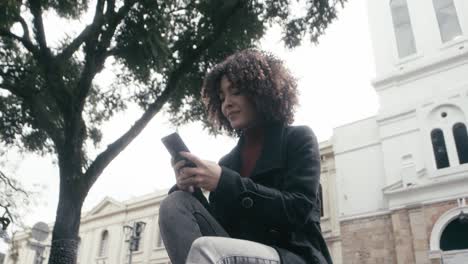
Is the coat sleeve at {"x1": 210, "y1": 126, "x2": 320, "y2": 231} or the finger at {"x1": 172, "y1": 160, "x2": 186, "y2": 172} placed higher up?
the finger at {"x1": 172, "y1": 160, "x2": 186, "y2": 172}

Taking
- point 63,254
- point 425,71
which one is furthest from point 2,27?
point 425,71

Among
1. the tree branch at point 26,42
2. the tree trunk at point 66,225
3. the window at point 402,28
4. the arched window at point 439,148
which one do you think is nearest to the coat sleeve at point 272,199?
the tree trunk at point 66,225

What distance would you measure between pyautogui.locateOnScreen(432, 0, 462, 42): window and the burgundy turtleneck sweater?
60.4ft

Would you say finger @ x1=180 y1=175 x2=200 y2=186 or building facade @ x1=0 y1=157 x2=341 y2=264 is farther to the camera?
building facade @ x1=0 y1=157 x2=341 y2=264

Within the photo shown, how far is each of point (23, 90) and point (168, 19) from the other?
2.96 metres

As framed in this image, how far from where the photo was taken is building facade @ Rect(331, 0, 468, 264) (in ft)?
46.0

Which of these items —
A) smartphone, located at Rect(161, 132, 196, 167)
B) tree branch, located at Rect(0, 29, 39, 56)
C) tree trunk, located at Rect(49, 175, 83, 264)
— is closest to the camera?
smartphone, located at Rect(161, 132, 196, 167)

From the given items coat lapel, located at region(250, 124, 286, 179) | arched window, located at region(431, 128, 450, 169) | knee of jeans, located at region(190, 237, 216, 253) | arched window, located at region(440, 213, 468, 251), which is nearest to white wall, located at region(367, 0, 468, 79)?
arched window, located at region(431, 128, 450, 169)

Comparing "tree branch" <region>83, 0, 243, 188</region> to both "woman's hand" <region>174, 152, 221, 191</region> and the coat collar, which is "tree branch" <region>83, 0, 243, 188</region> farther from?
"woman's hand" <region>174, 152, 221, 191</region>

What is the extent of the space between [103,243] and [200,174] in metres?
27.7

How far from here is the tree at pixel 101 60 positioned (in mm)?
6469

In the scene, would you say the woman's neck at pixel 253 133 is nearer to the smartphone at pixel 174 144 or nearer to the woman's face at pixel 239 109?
the woman's face at pixel 239 109

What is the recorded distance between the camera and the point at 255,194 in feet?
4.64

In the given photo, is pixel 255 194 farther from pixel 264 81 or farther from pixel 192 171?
pixel 264 81
